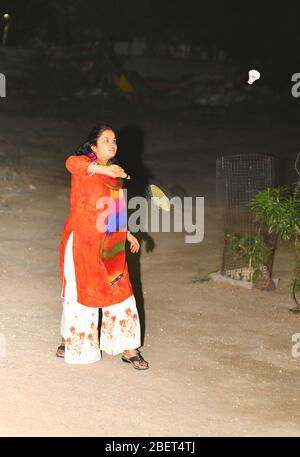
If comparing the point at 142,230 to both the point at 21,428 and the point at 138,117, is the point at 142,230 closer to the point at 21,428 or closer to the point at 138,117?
the point at 21,428

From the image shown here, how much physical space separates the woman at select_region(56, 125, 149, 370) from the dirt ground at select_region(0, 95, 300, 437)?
200mm

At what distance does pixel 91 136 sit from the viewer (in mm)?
5480

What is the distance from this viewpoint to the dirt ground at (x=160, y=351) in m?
4.93

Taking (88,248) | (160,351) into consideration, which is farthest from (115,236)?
(160,351)

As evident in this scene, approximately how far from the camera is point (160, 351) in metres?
6.20

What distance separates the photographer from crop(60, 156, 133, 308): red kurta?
5.46 m

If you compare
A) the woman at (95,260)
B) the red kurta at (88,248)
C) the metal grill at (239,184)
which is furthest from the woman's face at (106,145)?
the metal grill at (239,184)

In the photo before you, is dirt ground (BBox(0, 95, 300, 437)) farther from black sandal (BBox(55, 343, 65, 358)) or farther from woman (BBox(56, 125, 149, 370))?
woman (BBox(56, 125, 149, 370))

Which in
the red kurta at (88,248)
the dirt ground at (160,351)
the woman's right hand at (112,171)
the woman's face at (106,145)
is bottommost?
the dirt ground at (160,351)

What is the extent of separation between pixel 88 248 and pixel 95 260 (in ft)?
0.29

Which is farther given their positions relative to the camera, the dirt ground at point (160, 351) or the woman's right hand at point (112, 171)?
the woman's right hand at point (112, 171)

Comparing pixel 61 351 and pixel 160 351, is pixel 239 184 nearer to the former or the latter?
pixel 160 351

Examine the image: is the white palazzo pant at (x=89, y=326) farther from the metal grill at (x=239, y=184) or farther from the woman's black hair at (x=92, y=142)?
the metal grill at (x=239, y=184)
